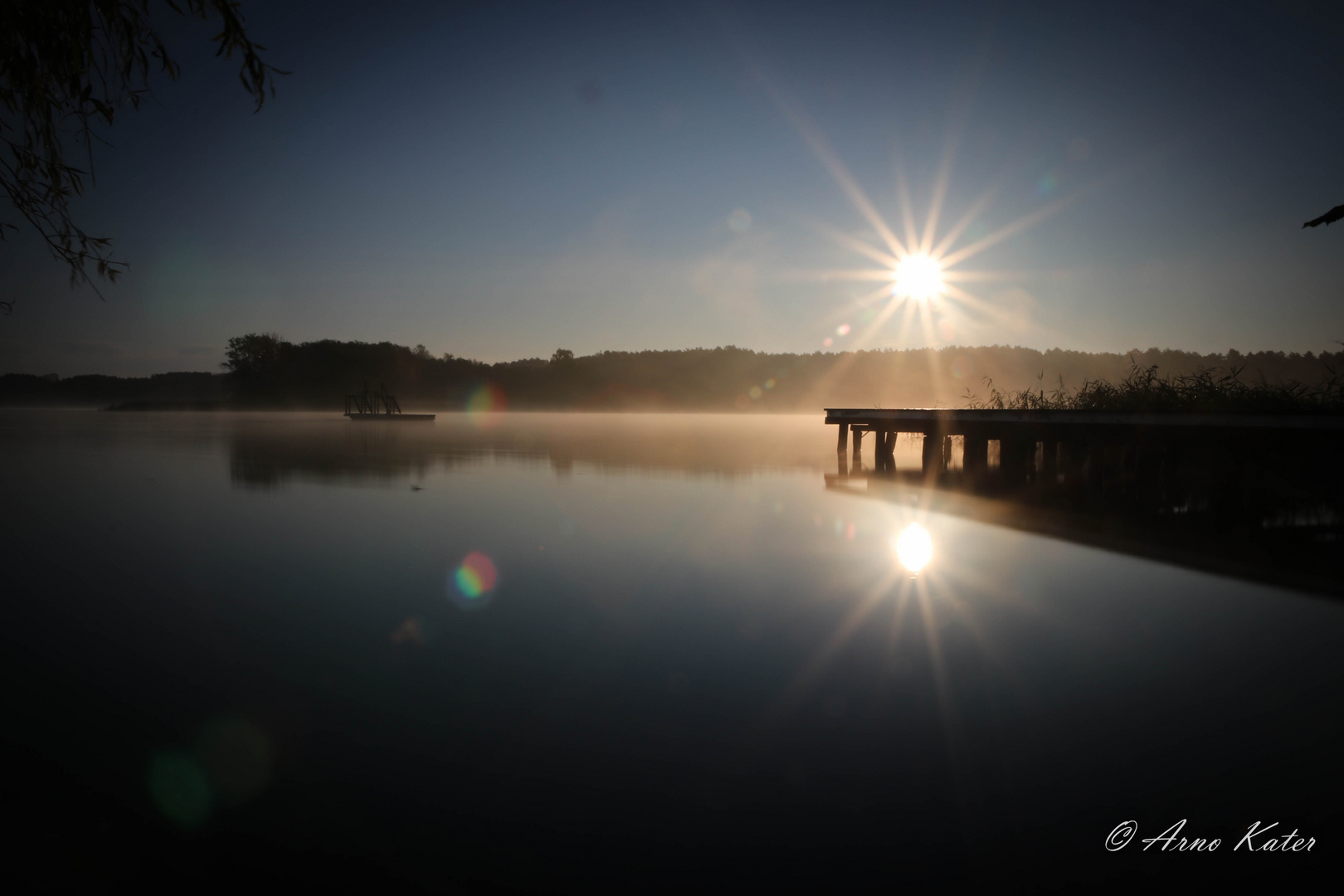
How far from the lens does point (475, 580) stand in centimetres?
716

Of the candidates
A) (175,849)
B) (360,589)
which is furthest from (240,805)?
(360,589)

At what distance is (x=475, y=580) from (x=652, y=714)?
3669 mm

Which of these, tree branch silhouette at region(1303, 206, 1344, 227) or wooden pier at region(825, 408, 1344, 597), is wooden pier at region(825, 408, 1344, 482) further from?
tree branch silhouette at region(1303, 206, 1344, 227)

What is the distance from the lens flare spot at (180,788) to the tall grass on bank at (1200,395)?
11589 millimetres

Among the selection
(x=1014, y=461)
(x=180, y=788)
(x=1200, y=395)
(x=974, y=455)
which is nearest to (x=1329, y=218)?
(x=1200, y=395)

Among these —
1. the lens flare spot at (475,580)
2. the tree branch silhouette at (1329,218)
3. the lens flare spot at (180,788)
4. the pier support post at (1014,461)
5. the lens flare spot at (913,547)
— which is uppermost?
the tree branch silhouette at (1329,218)

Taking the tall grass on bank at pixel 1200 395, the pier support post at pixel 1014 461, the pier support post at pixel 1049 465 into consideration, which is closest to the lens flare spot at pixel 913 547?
the tall grass on bank at pixel 1200 395

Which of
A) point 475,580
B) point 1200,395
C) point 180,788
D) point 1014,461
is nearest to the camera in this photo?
point 180,788

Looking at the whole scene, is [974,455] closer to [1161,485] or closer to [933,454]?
A: [933,454]

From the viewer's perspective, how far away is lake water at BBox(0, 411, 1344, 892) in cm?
274

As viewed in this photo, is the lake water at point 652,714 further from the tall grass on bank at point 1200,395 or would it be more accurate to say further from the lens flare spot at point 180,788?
the tall grass on bank at point 1200,395

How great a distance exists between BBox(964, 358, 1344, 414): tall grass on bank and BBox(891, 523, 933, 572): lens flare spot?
4.67m

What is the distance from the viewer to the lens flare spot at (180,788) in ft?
9.81

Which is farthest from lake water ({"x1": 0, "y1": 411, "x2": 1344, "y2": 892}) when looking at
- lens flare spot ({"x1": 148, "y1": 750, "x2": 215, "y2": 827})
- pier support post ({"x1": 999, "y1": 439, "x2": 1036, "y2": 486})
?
pier support post ({"x1": 999, "y1": 439, "x2": 1036, "y2": 486})
